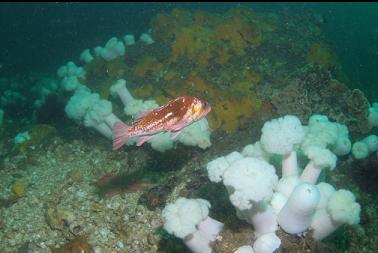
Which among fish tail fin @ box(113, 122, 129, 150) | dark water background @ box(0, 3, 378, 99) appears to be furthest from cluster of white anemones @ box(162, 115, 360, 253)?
dark water background @ box(0, 3, 378, 99)

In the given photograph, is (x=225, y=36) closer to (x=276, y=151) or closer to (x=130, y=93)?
(x=130, y=93)

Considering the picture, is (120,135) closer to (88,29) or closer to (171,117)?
(171,117)

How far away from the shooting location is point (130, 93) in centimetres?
820

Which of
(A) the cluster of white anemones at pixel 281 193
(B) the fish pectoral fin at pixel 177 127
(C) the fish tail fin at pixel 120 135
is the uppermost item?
(B) the fish pectoral fin at pixel 177 127

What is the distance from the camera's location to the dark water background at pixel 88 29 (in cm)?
1677

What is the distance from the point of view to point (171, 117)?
4047 mm

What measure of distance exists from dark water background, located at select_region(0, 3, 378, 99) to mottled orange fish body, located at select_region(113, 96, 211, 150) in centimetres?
1144

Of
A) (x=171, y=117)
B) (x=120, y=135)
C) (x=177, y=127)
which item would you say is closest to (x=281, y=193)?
(x=177, y=127)

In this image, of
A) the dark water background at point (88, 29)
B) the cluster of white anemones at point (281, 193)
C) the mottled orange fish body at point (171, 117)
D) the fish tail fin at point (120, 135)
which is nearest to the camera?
the cluster of white anemones at point (281, 193)

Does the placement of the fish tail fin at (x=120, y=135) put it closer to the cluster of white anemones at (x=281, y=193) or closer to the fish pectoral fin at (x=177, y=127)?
the fish pectoral fin at (x=177, y=127)

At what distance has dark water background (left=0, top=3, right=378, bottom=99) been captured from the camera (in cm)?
1677

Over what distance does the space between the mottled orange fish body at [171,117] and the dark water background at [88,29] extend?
1144 centimetres

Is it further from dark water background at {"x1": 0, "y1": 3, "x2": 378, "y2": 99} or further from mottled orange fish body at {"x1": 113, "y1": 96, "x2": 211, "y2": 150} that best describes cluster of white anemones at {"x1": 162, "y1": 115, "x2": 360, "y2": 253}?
dark water background at {"x1": 0, "y1": 3, "x2": 378, "y2": 99}

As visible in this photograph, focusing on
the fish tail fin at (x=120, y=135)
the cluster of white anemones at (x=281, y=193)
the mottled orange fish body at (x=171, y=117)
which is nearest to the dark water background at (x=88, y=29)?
the cluster of white anemones at (x=281, y=193)
